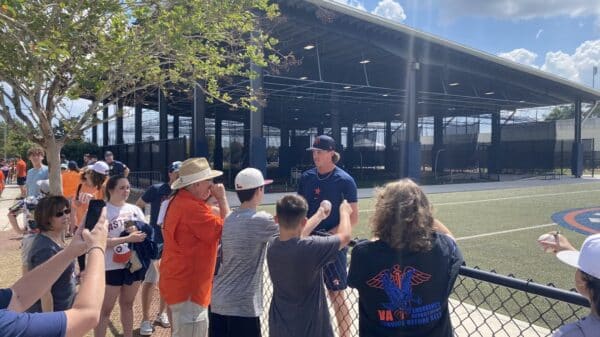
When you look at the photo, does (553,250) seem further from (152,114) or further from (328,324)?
(152,114)

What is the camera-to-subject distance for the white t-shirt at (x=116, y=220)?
385 cm

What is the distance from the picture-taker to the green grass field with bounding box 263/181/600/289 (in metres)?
6.98

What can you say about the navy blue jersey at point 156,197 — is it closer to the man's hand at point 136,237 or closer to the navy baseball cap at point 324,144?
the man's hand at point 136,237

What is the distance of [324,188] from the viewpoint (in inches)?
161

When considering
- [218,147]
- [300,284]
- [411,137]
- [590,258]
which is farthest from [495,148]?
[590,258]

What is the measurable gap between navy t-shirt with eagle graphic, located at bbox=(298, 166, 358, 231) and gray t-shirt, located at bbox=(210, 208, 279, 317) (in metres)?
1.15

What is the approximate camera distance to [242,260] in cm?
298

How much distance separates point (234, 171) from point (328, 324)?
1059 inches

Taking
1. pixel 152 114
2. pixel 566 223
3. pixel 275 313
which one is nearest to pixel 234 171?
pixel 152 114

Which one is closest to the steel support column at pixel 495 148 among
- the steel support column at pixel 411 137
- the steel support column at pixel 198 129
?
the steel support column at pixel 411 137

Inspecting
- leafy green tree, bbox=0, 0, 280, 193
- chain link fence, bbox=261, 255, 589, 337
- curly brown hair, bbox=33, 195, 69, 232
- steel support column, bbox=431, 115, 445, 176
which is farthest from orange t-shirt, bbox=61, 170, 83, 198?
steel support column, bbox=431, 115, 445, 176

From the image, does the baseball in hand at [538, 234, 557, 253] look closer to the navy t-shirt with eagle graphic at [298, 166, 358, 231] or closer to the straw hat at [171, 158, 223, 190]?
the navy t-shirt with eagle graphic at [298, 166, 358, 231]

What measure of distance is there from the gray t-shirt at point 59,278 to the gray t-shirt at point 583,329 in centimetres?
329

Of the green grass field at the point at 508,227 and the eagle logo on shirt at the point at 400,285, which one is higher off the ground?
the eagle logo on shirt at the point at 400,285
